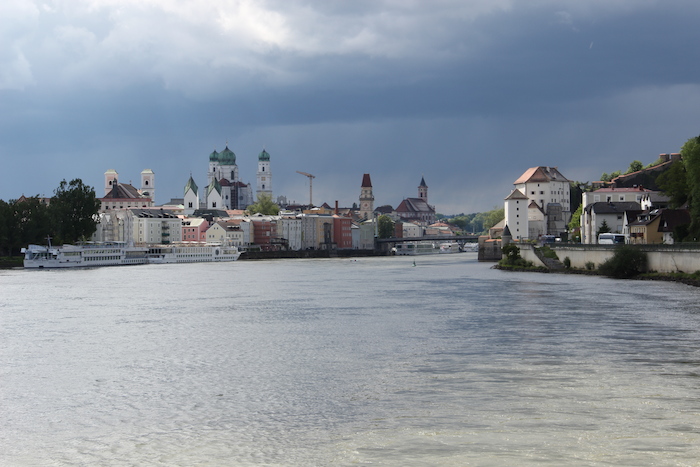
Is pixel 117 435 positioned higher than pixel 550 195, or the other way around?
pixel 550 195

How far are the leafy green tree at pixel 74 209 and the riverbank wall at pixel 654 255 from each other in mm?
51273

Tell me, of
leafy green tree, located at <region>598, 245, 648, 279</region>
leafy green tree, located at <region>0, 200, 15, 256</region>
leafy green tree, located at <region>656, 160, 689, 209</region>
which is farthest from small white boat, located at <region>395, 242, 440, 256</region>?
leafy green tree, located at <region>598, 245, 648, 279</region>

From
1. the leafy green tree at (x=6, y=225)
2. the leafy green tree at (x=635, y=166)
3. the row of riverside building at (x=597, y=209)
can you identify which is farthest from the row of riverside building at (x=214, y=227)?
the leafy green tree at (x=635, y=166)

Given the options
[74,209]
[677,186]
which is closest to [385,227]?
[74,209]

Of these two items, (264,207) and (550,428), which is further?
(264,207)

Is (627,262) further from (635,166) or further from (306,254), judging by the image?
(306,254)

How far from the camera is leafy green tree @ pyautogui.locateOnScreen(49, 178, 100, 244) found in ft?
298

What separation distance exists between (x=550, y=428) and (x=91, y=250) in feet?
272

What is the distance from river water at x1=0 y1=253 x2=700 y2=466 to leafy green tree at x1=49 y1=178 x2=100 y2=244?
6084 centimetres

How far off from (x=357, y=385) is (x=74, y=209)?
3219 inches

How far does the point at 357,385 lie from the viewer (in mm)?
16766

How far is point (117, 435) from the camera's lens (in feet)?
43.3

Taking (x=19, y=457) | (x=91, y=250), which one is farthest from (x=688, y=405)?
(x=91, y=250)

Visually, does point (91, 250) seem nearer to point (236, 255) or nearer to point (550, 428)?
point (236, 255)
